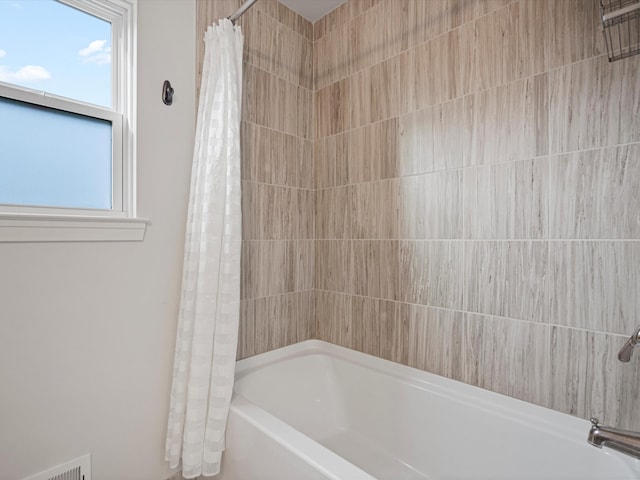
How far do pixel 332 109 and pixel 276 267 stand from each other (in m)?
1.00

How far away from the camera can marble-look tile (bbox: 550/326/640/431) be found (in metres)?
1.13

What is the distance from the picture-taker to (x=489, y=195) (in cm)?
140

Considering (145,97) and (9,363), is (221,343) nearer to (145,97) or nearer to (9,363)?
(9,363)

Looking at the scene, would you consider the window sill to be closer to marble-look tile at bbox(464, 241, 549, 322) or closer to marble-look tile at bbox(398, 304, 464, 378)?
marble-look tile at bbox(398, 304, 464, 378)

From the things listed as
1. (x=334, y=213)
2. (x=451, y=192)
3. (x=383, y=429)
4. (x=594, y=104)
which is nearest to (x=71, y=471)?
(x=383, y=429)

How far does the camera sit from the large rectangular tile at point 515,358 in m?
1.29

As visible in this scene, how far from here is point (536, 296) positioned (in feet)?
4.26

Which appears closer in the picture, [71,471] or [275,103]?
[71,471]

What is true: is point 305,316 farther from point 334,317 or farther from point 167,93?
point 167,93

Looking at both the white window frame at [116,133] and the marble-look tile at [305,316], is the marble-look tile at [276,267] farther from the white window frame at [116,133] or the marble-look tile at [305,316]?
the white window frame at [116,133]

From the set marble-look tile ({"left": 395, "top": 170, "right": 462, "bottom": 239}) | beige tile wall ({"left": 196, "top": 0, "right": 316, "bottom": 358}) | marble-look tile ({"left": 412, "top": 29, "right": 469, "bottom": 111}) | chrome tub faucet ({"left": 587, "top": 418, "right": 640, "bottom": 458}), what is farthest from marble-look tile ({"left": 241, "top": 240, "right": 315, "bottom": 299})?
chrome tub faucet ({"left": 587, "top": 418, "right": 640, "bottom": 458})

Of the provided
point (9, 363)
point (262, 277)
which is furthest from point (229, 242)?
point (9, 363)

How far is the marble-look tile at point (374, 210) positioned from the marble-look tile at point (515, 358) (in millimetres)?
586

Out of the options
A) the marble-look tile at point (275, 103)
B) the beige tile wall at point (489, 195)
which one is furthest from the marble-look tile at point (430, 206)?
the marble-look tile at point (275, 103)
